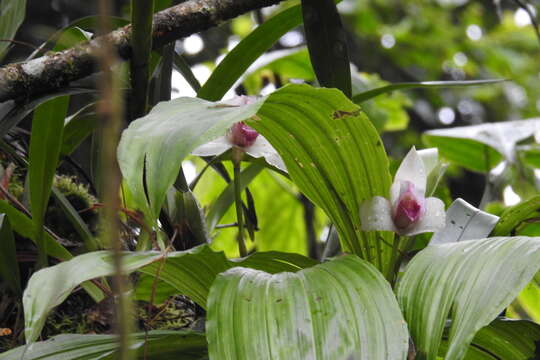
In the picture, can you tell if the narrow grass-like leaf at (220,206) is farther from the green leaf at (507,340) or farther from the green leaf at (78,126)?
the green leaf at (507,340)

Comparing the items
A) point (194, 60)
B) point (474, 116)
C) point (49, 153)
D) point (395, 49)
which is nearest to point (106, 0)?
point (49, 153)

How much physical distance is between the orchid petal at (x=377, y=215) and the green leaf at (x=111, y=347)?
20 centimetres

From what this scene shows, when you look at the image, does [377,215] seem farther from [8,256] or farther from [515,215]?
[8,256]

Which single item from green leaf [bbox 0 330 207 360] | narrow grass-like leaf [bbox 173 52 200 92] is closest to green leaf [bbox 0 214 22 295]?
green leaf [bbox 0 330 207 360]

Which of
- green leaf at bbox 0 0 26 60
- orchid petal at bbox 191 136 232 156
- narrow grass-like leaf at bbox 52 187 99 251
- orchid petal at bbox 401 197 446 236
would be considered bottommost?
orchid petal at bbox 401 197 446 236

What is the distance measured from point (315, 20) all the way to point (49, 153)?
14.3 inches

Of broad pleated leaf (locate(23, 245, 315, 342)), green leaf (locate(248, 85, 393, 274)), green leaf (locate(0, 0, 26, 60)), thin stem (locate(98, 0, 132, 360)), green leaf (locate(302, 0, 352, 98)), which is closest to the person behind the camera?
thin stem (locate(98, 0, 132, 360))

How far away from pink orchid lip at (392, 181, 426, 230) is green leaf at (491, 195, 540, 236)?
12 centimetres

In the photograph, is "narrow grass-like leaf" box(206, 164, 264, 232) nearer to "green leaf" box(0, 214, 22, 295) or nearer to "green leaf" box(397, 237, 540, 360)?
"green leaf" box(0, 214, 22, 295)

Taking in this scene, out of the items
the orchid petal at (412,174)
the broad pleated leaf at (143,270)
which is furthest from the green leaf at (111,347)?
the orchid petal at (412,174)

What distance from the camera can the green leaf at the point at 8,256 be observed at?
74 cm

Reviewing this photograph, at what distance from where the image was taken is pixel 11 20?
95 centimetres

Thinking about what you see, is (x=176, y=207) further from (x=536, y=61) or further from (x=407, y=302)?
(x=536, y=61)

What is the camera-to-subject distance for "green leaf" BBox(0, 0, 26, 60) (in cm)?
95
